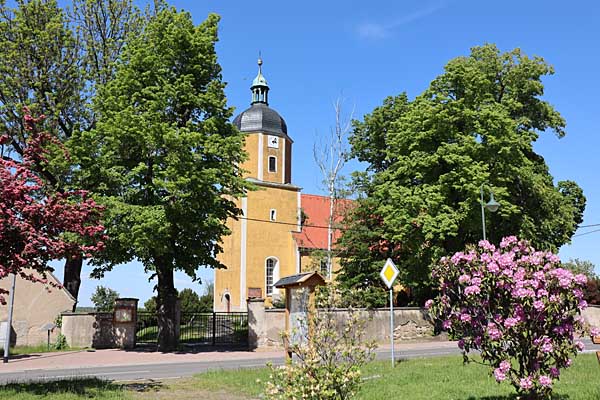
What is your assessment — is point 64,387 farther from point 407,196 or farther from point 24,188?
point 407,196

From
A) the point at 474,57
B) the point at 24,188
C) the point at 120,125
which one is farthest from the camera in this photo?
the point at 474,57

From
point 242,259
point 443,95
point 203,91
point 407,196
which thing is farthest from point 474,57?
point 242,259

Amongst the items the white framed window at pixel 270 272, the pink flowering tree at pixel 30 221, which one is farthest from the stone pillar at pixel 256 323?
the white framed window at pixel 270 272

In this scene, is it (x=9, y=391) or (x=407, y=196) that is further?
(x=407, y=196)

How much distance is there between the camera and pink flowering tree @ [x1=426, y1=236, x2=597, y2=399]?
7.59 metres

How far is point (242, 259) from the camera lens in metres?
43.9

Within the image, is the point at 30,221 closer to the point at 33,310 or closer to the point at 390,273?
the point at 390,273

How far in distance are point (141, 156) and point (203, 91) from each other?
12.8 ft

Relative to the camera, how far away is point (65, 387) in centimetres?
1095

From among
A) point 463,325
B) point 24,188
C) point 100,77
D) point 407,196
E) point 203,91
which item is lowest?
point 463,325

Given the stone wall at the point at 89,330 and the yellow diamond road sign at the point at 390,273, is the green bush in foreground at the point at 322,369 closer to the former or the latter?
the yellow diamond road sign at the point at 390,273

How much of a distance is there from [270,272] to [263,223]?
13.3ft

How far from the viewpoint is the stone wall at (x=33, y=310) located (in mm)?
22812

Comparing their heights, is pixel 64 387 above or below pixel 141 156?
below
